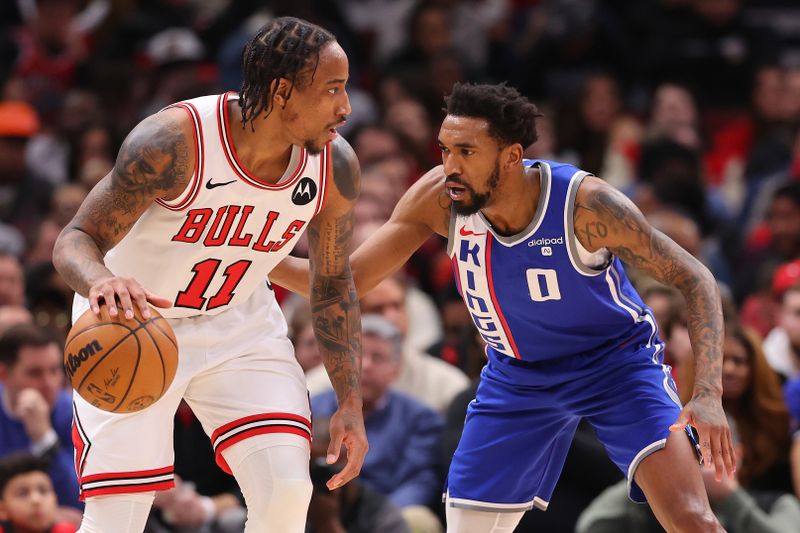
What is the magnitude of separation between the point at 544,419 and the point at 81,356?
189 centimetres

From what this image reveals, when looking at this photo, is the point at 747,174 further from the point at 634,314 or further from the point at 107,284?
the point at 107,284

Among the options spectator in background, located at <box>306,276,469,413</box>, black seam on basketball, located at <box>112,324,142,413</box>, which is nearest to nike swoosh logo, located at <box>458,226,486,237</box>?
black seam on basketball, located at <box>112,324,142,413</box>

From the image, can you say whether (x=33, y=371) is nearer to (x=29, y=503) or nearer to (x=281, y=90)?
(x=29, y=503)

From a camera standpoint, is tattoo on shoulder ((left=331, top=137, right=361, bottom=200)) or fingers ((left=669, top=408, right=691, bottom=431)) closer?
fingers ((left=669, top=408, right=691, bottom=431))

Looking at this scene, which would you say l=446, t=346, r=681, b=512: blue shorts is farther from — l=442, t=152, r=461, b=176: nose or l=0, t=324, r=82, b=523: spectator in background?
l=0, t=324, r=82, b=523: spectator in background

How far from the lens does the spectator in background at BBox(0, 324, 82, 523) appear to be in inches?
272

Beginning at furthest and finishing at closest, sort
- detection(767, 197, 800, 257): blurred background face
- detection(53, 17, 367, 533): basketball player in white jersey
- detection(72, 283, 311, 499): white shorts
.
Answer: detection(767, 197, 800, 257): blurred background face
detection(72, 283, 311, 499): white shorts
detection(53, 17, 367, 533): basketball player in white jersey

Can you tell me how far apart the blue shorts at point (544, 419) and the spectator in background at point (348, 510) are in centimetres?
114

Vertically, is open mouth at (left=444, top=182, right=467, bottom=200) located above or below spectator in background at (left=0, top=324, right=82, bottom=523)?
above

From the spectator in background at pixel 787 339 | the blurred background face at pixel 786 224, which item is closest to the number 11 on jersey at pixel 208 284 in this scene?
the spectator in background at pixel 787 339

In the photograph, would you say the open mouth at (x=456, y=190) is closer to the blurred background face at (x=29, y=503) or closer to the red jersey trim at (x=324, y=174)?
the red jersey trim at (x=324, y=174)

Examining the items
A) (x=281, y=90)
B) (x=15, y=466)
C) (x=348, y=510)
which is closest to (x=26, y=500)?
(x=15, y=466)

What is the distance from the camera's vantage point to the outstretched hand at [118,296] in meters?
4.07

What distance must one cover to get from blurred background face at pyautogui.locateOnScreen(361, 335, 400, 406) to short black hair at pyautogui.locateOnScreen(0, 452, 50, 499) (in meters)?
1.76
